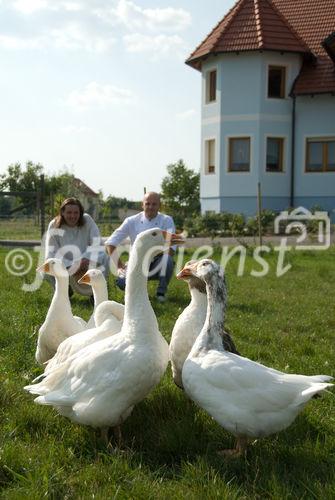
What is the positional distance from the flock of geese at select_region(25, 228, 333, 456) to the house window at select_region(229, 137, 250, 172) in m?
20.4

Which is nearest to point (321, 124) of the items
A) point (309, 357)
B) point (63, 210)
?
point (63, 210)

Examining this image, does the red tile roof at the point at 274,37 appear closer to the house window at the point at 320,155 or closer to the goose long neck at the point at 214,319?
the house window at the point at 320,155

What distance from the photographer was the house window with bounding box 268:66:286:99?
23891mm

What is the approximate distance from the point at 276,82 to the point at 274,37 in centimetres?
190

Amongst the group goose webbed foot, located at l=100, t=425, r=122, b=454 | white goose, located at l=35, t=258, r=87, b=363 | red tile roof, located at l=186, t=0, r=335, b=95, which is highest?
red tile roof, located at l=186, t=0, r=335, b=95

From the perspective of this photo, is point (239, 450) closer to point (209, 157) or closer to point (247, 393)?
point (247, 393)

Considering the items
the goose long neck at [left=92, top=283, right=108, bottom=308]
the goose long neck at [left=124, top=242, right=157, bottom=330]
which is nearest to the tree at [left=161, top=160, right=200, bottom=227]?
the goose long neck at [left=92, top=283, right=108, bottom=308]

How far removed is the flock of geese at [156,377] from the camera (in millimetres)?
3336

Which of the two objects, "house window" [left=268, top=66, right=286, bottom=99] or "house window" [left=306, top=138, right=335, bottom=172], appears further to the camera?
"house window" [left=306, top=138, right=335, bottom=172]

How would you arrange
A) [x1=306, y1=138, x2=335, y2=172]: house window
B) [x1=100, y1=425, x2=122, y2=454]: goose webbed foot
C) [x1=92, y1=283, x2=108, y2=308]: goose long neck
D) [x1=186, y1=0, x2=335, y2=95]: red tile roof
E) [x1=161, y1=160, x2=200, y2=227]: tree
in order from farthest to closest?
[x1=161, y1=160, x2=200, y2=227]: tree → [x1=306, y1=138, x2=335, y2=172]: house window → [x1=186, y1=0, x2=335, y2=95]: red tile roof → [x1=92, y1=283, x2=108, y2=308]: goose long neck → [x1=100, y1=425, x2=122, y2=454]: goose webbed foot

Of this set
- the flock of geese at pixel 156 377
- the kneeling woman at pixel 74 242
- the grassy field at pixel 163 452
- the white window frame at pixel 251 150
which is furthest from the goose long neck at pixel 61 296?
the white window frame at pixel 251 150

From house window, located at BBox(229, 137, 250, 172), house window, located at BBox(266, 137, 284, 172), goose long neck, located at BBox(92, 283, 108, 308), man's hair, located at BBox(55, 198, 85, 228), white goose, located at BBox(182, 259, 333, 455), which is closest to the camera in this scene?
white goose, located at BBox(182, 259, 333, 455)

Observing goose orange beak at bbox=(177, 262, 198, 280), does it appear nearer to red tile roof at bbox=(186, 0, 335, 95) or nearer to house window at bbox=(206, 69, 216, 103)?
red tile roof at bbox=(186, 0, 335, 95)

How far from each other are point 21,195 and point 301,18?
1675cm
